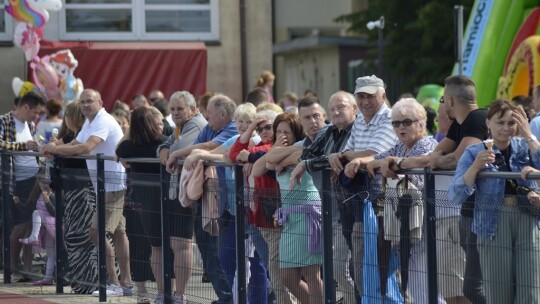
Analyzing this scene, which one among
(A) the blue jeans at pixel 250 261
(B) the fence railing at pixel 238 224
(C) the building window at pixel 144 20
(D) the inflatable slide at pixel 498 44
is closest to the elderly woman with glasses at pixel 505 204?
(B) the fence railing at pixel 238 224

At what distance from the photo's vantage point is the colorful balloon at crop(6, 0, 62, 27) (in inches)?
744

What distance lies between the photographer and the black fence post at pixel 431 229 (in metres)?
7.84

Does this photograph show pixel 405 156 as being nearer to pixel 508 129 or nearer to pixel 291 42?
pixel 508 129

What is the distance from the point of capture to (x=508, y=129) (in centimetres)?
765

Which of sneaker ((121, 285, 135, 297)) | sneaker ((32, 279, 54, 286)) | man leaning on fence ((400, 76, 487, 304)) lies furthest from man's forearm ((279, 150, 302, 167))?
sneaker ((32, 279, 54, 286))

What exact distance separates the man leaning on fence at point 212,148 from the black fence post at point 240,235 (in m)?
0.21

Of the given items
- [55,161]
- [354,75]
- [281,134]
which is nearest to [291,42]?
[354,75]

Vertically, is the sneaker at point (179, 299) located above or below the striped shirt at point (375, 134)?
below

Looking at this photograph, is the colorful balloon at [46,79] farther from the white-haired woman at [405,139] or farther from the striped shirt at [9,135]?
the white-haired woman at [405,139]

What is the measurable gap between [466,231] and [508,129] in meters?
0.66

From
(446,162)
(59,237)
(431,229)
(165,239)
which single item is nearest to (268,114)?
(165,239)

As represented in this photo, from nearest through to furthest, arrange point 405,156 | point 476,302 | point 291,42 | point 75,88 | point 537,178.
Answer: point 537,178, point 476,302, point 405,156, point 75,88, point 291,42

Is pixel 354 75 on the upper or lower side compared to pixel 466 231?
upper

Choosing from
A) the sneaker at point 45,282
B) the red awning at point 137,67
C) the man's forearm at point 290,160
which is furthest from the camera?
the red awning at point 137,67
